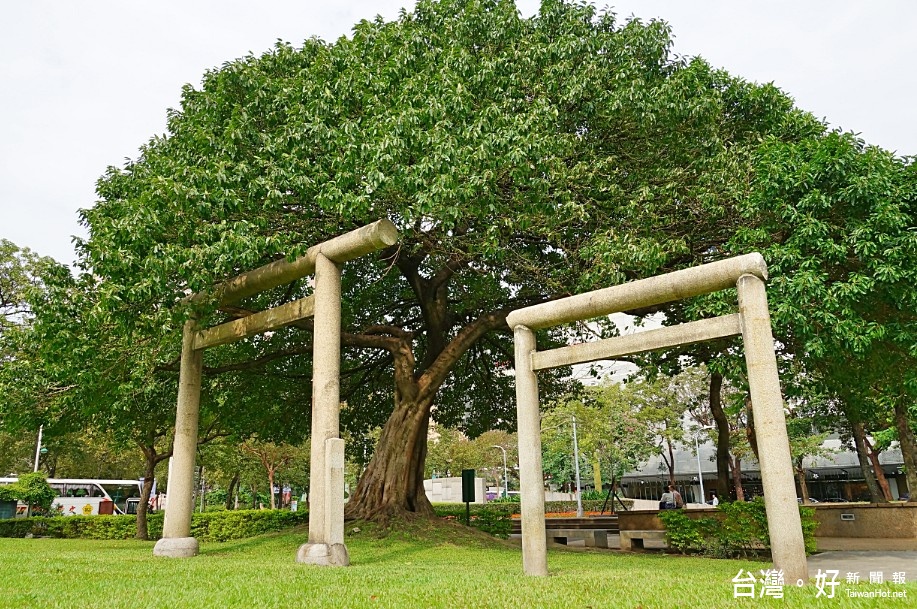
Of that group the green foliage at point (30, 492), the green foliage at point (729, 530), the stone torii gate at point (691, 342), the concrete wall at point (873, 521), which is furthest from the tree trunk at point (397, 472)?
the green foliage at point (30, 492)

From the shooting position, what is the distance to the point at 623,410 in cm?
3681

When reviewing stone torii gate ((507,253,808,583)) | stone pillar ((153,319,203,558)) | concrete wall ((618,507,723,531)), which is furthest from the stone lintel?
concrete wall ((618,507,723,531))

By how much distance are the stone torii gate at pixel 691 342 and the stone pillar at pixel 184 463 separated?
21.7ft

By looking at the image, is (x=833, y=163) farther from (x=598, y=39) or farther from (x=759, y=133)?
(x=598, y=39)

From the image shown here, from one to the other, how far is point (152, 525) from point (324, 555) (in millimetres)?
16917

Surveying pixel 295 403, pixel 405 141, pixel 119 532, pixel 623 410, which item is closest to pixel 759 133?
pixel 405 141

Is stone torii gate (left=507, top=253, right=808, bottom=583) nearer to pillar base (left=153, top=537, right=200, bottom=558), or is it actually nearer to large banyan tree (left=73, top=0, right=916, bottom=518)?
large banyan tree (left=73, top=0, right=916, bottom=518)

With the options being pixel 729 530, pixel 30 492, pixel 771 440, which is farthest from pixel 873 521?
pixel 30 492

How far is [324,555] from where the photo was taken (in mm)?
9547

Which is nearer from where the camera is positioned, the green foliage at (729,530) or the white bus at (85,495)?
the green foliage at (729,530)

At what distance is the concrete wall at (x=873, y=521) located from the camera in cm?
1703

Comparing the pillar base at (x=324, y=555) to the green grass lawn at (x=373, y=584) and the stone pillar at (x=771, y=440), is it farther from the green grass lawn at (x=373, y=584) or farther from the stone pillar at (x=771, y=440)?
the stone pillar at (x=771, y=440)

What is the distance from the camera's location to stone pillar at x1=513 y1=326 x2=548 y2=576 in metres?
8.08

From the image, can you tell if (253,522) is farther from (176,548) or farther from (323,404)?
(323,404)
